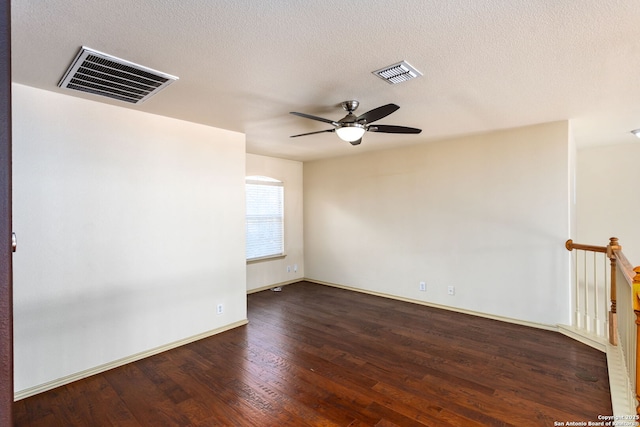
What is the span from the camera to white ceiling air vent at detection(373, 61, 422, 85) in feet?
7.18

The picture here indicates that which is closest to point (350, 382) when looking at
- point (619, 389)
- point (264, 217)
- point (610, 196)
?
point (619, 389)

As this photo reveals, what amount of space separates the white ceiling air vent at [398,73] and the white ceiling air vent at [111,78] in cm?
155

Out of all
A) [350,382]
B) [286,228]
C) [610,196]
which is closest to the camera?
[350,382]

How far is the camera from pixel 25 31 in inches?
68.1

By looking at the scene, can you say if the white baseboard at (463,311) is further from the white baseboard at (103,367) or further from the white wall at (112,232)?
the white baseboard at (103,367)

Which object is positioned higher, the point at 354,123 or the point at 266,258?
the point at 354,123

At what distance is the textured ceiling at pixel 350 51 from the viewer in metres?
1.60

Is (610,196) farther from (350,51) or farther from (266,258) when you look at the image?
(266,258)

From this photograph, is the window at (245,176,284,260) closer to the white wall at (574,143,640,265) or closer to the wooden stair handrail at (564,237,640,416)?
the wooden stair handrail at (564,237,640,416)

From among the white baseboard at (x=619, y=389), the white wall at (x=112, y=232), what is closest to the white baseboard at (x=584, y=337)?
the white baseboard at (x=619, y=389)

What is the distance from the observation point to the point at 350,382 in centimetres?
266

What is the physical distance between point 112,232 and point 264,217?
294cm

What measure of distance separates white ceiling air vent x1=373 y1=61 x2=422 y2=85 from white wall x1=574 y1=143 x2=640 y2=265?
14.4 feet

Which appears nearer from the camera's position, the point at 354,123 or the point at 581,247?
the point at 354,123
